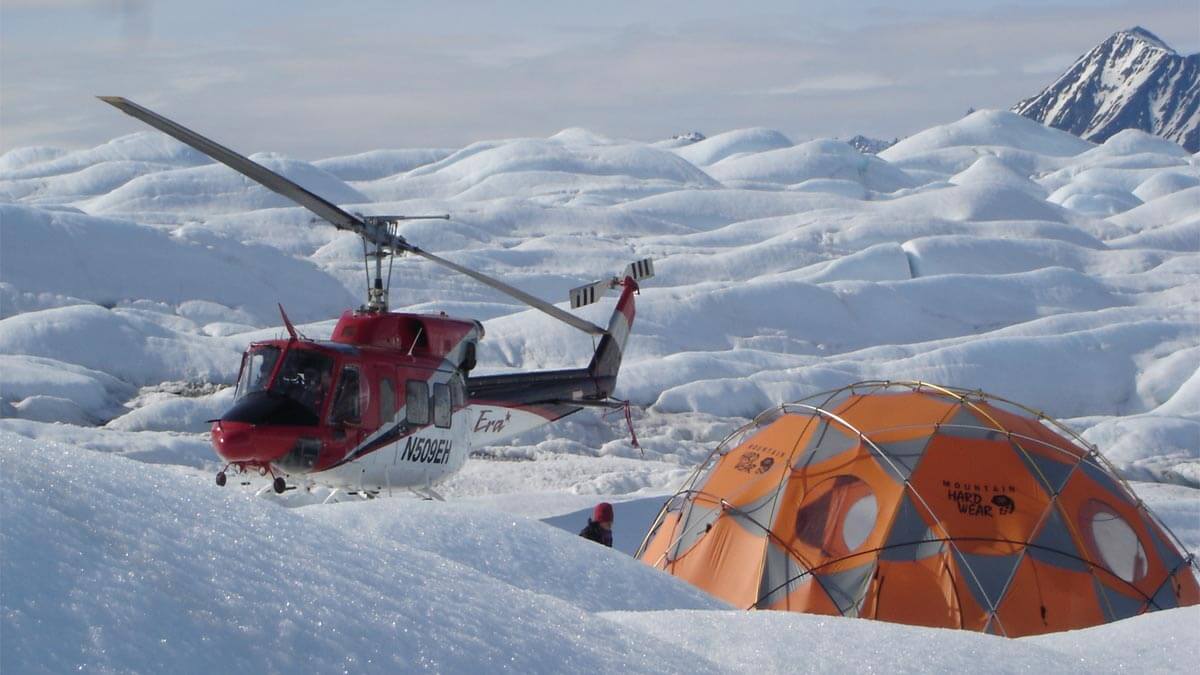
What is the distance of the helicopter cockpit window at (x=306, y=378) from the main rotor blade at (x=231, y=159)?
35.7 inches

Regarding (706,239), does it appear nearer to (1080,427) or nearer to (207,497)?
(1080,427)

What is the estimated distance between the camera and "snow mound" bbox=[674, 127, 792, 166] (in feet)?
207

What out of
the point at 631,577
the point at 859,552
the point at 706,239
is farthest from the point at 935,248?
the point at 631,577

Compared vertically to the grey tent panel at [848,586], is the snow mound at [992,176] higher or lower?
higher

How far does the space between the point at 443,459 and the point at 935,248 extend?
922 inches

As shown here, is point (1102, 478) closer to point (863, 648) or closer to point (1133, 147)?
point (863, 648)

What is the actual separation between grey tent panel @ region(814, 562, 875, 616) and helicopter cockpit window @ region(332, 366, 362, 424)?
3613mm

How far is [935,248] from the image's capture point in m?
32.4

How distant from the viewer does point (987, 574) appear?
24.6 ft

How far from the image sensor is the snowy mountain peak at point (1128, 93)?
13912 cm

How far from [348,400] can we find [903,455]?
3849 millimetres

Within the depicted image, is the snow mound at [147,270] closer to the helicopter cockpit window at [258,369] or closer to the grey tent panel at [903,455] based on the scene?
the helicopter cockpit window at [258,369]

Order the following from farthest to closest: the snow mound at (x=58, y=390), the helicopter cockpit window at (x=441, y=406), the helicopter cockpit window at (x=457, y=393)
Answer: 1. the snow mound at (x=58, y=390)
2. the helicopter cockpit window at (x=457, y=393)
3. the helicopter cockpit window at (x=441, y=406)

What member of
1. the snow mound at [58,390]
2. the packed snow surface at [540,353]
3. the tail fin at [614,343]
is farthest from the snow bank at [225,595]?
the snow mound at [58,390]
